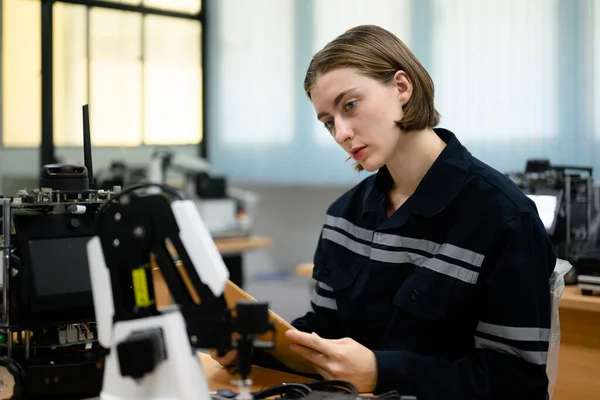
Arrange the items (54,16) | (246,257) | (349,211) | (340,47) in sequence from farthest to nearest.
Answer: (246,257), (54,16), (349,211), (340,47)

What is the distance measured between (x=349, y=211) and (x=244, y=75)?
3.49 m

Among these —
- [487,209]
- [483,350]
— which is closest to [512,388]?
[483,350]

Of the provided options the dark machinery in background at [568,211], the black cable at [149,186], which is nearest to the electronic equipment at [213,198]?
the dark machinery in background at [568,211]

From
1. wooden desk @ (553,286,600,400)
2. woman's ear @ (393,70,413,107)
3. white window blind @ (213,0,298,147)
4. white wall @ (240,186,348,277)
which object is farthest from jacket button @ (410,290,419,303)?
white window blind @ (213,0,298,147)

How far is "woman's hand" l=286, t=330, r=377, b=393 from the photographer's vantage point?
1.26 metres

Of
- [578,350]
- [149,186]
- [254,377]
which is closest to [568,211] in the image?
[578,350]

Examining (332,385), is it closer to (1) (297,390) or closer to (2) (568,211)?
(1) (297,390)

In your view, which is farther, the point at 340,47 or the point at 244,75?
the point at 244,75

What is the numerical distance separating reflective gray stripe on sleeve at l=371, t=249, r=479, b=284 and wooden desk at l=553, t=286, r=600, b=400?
101cm

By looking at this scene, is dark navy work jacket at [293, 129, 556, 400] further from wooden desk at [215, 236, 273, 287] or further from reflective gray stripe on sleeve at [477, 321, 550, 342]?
wooden desk at [215, 236, 273, 287]

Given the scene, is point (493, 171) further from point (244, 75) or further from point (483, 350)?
point (244, 75)

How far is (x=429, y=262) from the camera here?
4.74 ft

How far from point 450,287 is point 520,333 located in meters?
0.16

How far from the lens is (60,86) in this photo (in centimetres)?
465
